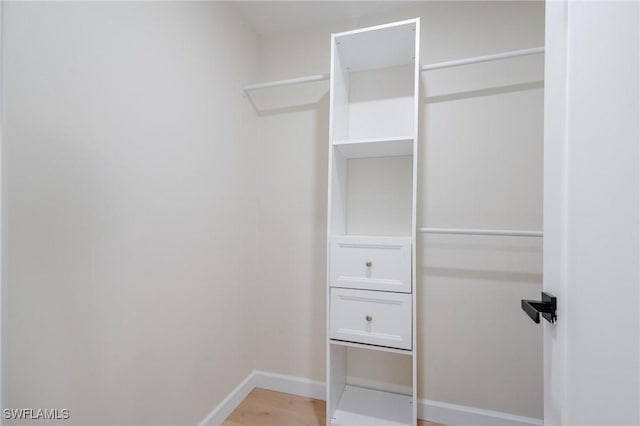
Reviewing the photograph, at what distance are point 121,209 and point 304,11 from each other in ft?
5.14

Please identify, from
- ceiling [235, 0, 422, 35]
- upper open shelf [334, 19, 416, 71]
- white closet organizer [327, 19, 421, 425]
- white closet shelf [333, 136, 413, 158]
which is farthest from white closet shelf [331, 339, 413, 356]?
ceiling [235, 0, 422, 35]

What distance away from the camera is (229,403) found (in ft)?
5.64

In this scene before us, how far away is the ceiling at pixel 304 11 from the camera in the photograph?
1.77 m

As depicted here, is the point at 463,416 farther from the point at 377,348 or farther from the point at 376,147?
the point at 376,147

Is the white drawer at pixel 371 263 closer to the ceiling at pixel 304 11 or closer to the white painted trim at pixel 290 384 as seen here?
the white painted trim at pixel 290 384

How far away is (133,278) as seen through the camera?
3.86 feet

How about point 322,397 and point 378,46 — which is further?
point 322,397

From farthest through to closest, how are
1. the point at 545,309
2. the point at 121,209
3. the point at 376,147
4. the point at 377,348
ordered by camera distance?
the point at 376,147
the point at 377,348
the point at 121,209
the point at 545,309

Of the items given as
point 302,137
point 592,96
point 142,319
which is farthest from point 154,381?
point 592,96

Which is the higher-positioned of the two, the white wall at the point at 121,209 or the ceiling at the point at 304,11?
the ceiling at the point at 304,11

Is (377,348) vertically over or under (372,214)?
under

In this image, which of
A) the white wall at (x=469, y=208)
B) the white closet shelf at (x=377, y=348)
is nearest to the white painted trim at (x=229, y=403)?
the white wall at (x=469, y=208)

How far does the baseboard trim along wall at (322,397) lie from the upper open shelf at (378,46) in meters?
1.98

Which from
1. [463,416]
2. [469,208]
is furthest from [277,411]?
[469,208]
